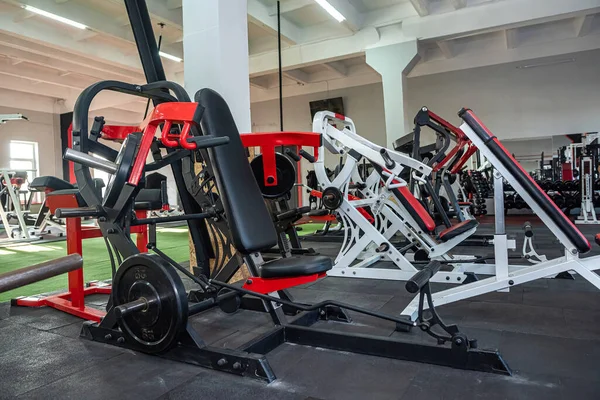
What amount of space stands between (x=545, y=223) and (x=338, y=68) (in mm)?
9773

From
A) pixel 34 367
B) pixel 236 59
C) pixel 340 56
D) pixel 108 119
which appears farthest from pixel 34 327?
pixel 108 119

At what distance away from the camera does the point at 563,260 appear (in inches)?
80.4

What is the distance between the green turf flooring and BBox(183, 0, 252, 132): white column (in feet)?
6.54

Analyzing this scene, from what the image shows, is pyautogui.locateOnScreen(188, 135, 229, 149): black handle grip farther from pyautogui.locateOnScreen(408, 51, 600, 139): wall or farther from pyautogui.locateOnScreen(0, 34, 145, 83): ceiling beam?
pyautogui.locateOnScreen(408, 51, 600, 139): wall

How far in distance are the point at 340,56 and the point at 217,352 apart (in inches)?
312

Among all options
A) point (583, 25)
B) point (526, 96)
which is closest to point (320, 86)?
point (526, 96)

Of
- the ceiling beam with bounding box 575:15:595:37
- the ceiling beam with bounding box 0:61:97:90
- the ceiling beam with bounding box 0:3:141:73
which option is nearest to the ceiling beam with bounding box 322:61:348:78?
the ceiling beam with bounding box 0:3:141:73

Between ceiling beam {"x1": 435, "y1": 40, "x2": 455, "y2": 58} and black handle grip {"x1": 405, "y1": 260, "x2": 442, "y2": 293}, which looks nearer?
black handle grip {"x1": 405, "y1": 260, "x2": 442, "y2": 293}

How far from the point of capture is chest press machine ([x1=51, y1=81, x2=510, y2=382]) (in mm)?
1789

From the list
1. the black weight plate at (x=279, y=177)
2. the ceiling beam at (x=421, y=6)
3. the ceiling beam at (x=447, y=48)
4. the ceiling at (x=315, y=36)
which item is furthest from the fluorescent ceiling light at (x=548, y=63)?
the black weight plate at (x=279, y=177)

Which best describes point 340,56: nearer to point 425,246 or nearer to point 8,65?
point 425,246

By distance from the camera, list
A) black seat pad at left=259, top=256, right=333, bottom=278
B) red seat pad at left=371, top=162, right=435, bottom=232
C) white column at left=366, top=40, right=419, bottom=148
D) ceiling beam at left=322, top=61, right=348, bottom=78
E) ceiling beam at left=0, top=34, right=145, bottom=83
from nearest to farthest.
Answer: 1. black seat pad at left=259, top=256, right=333, bottom=278
2. red seat pad at left=371, top=162, right=435, bottom=232
3. white column at left=366, top=40, right=419, bottom=148
4. ceiling beam at left=0, top=34, right=145, bottom=83
5. ceiling beam at left=322, top=61, right=348, bottom=78

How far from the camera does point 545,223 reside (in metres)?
2.08

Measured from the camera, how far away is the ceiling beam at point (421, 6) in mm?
7128
